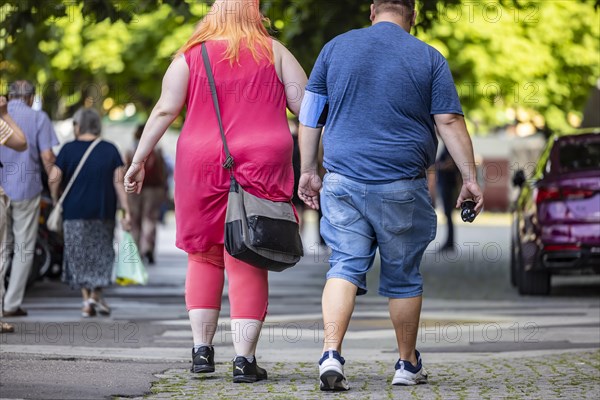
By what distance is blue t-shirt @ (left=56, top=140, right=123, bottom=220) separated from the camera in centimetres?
1244

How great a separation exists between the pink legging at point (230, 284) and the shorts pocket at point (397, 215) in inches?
32.2

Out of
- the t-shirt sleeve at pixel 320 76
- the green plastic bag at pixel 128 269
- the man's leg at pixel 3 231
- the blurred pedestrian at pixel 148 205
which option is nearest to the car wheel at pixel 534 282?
the green plastic bag at pixel 128 269

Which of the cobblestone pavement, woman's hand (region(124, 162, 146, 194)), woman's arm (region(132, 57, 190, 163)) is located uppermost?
woman's arm (region(132, 57, 190, 163))

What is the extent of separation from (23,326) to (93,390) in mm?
4041

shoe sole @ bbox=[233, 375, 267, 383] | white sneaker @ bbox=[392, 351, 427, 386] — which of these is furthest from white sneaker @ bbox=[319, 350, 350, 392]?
shoe sole @ bbox=[233, 375, 267, 383]

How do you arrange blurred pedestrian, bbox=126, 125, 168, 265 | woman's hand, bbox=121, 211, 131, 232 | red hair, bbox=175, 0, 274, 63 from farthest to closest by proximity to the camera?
1. blurred pedestrian, bbox=126, 125, 168, 265
2. woman's hand, bbox=121, 211, 131, 232
3. red hair, bbox=175, 0, 274, 63

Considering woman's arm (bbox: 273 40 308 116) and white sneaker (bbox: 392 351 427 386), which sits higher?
woman's arm (bbox: 273 40 308 116)

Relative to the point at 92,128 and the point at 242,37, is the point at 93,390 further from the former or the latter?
the point at 92,128

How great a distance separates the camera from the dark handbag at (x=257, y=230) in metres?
7.35

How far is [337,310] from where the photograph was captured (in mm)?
7082

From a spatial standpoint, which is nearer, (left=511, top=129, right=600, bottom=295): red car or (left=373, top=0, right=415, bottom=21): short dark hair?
(left=373, top=0, right=415, bottom=21): short dark hair

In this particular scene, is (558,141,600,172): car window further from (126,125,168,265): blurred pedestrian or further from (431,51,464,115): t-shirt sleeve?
(431,51,464,115): t-shirt sleeve

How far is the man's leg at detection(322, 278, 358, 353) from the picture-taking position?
703cm

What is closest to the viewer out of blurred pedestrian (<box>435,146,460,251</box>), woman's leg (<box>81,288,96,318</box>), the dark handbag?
the dark handbag
